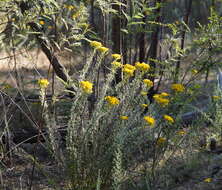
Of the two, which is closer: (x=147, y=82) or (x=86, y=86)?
(x=86, y=86)

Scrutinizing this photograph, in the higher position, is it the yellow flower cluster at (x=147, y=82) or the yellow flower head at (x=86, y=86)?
the yellow flower head at (x=86, y=86)

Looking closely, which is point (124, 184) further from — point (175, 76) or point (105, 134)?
point (175, 76)

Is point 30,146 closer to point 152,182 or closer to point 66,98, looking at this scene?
point 66,98

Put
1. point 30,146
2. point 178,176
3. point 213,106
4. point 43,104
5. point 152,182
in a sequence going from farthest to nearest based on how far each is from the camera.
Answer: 1. point 30,146
2. point 213,106
3. point 178,176
4. point 152,182
5. point 43,104

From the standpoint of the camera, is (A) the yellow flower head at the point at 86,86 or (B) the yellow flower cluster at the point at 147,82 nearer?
(A) the yellow flower head at the point at 86,86

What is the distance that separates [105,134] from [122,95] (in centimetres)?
32

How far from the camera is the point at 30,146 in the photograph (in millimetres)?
3963

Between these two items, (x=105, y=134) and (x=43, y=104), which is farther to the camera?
(x=105, y=134)

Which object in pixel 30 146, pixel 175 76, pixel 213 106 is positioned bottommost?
pixel 30 146

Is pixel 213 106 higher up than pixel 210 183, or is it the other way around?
pixel 213 106

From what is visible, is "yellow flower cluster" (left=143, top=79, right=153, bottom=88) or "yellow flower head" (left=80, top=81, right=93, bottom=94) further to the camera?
"yellow flower cluster" (left=143, top=79, right=153, bottom=88)

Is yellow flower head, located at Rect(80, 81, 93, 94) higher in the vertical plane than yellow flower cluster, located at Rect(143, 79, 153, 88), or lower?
higher

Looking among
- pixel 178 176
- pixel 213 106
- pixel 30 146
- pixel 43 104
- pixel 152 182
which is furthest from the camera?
pixel 30 146

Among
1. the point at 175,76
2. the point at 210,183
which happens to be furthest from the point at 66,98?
the point at 210,183
